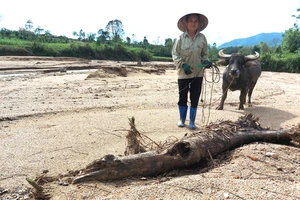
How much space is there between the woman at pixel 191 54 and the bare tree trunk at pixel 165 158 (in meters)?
1.59

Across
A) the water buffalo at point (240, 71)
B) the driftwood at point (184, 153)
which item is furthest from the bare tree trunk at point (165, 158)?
the water buffalo at point (240, 71)

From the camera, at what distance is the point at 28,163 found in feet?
11.4

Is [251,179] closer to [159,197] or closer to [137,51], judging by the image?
[159,197]

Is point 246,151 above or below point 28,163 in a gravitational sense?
above

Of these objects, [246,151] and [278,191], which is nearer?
[278,191]

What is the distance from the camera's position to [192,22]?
4.84 m

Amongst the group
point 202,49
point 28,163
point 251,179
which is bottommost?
point 28,163

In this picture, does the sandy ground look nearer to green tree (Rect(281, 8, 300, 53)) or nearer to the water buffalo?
the water buffalo

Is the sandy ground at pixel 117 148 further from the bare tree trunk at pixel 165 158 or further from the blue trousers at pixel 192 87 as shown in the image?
the blue trousers at pixel 192 87

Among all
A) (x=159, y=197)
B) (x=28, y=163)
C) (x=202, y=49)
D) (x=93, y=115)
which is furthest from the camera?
(x=93, y=115)

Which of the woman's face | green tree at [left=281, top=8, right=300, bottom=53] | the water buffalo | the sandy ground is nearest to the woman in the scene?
the woman's face

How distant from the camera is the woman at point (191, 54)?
4867mm

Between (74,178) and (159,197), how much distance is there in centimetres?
95

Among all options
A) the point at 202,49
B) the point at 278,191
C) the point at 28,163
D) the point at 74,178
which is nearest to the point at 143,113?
the point at 202,49
